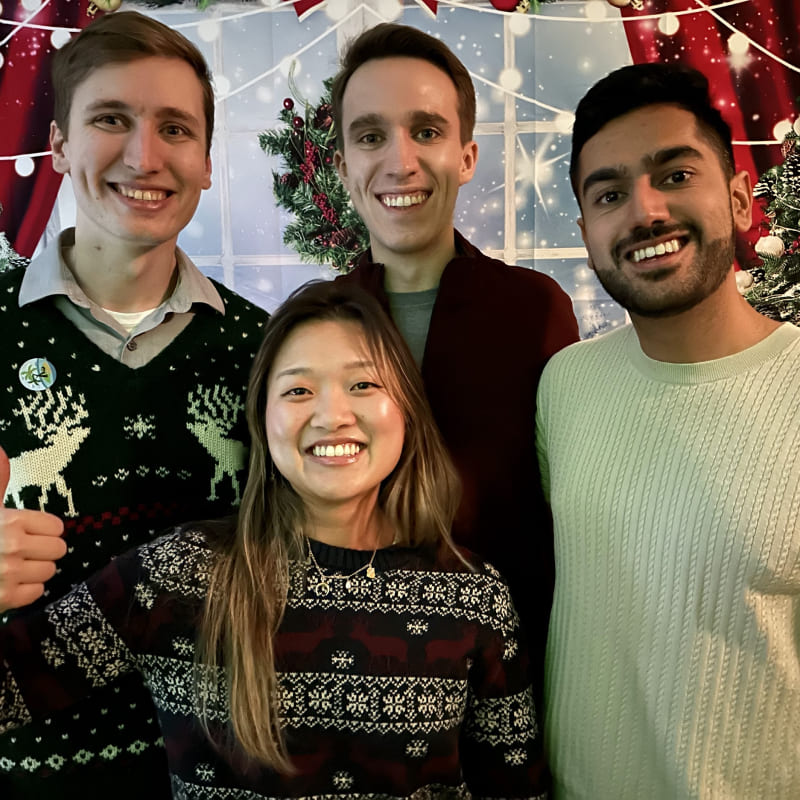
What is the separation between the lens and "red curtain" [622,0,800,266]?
283 centimetres

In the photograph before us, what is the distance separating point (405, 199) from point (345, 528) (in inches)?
31.2

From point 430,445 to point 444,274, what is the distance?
1.49 ft

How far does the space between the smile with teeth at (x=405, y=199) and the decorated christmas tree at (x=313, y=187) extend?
4.17 ft

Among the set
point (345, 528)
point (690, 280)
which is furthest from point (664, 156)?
point (345, 528)

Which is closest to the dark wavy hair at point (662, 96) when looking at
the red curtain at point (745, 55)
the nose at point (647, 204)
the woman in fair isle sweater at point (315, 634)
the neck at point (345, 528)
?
the nose at point (647, 204)

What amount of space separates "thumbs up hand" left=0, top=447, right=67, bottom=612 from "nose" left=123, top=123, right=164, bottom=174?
0.67 meters

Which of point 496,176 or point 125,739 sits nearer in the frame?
point 125,739

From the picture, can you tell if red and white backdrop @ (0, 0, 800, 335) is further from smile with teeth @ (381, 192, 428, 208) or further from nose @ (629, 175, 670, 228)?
nose @ (629, 175, 670, 228)

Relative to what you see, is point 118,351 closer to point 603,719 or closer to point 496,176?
point 603,719

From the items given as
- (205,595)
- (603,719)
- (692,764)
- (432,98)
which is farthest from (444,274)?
(692,764)

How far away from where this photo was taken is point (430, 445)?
1374 millimetres

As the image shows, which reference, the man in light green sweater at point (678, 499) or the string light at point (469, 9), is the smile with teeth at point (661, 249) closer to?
the man in light green sweater at point (678, 499)

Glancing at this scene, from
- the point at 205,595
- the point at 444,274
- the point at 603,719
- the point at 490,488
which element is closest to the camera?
the point at 205,595

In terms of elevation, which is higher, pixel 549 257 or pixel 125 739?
pixel 549 257
